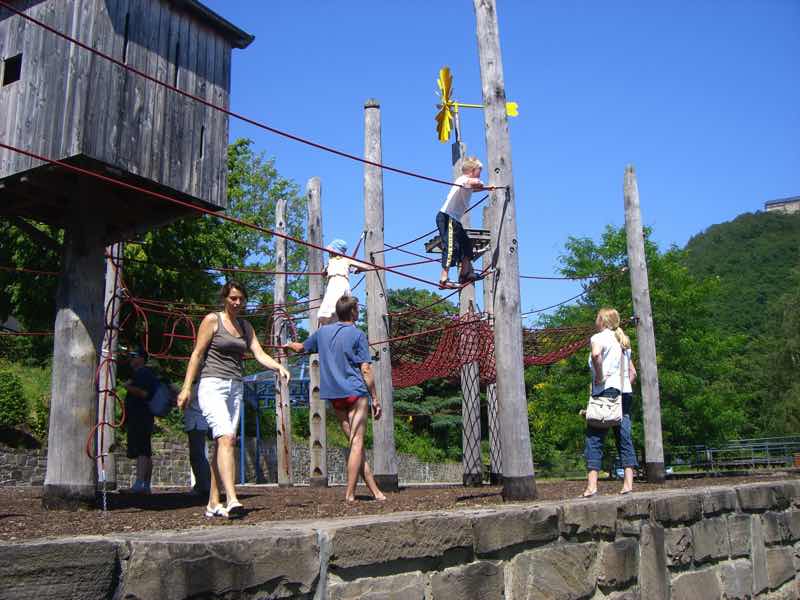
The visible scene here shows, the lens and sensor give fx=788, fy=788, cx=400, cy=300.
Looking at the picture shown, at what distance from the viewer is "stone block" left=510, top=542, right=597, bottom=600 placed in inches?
174

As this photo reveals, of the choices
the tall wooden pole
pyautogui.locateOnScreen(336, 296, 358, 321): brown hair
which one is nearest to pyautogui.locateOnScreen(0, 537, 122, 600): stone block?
pyautogui.locateOnScreen(336, 296, 358, 321): brown hair

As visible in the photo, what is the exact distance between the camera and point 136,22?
8133mm

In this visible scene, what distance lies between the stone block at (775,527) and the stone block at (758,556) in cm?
10

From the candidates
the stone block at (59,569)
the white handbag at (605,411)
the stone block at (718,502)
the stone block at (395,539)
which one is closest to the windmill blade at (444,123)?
the white handbag at (605,411)

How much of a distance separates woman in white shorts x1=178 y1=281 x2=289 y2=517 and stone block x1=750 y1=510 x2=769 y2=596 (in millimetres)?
4564

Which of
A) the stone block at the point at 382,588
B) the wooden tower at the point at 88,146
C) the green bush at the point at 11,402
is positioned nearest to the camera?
the stone block at the point at 382,588

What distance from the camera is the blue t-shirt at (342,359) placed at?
20.8 feet

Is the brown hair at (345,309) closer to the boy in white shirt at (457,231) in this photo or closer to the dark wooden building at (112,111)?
the boy in white shirt at (457,231)

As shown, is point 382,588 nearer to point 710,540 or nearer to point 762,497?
point 710,540

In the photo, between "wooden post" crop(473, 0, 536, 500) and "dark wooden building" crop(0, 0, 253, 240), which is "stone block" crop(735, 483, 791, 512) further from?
"dark wooden building" crop(0, 0, 253, 240)

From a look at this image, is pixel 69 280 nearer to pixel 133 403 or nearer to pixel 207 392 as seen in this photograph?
pixel 133 403

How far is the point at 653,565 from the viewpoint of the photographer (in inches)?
220

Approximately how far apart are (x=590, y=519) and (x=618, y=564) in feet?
1.45

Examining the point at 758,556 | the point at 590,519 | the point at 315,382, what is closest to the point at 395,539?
the point at 590,519
